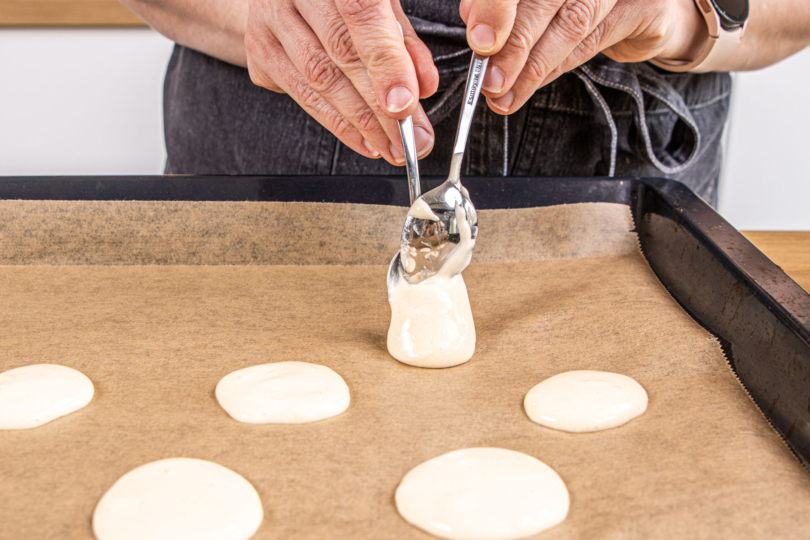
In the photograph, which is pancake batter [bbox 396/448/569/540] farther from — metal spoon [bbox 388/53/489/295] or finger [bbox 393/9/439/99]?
finger [bbox 393/9/439/99]

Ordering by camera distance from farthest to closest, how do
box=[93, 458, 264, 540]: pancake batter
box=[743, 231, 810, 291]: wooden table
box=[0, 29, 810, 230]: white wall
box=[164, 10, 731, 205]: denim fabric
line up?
box=[0, 29, 810, 230]: white wall
box=[164, 10, 731, 205]: denim fabric
box=[743, 231, 810, 291]: wooden table
box=[93, 458, 264, 540]: pancake batter

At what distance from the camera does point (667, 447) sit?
59 cm

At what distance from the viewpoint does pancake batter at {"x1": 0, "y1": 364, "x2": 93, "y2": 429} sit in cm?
62

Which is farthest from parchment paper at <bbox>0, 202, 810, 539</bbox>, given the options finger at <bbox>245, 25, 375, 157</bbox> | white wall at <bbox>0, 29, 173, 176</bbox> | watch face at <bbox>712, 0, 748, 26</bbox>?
white wall at <bbox>0, 29, 173, 176</bbox>

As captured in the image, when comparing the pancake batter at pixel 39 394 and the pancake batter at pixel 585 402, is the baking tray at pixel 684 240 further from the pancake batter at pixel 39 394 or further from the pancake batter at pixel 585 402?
the pancake batter at pixel 39 394

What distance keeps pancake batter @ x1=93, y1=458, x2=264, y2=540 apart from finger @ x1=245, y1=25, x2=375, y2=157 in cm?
43

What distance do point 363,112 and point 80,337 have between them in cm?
44

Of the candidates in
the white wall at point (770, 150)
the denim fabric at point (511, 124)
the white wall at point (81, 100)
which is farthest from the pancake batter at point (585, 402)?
the white wall at point (81, 100)

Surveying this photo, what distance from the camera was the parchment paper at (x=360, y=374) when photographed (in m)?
0.52

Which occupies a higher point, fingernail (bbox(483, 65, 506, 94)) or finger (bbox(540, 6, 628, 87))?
finger (bbox(540, 6, 628, 87))

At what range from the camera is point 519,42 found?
0.68 metres

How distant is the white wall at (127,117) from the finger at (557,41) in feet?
5.57

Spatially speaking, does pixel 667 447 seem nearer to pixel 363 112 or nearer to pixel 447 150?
pixel 363 112

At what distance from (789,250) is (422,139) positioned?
24.3 inches
